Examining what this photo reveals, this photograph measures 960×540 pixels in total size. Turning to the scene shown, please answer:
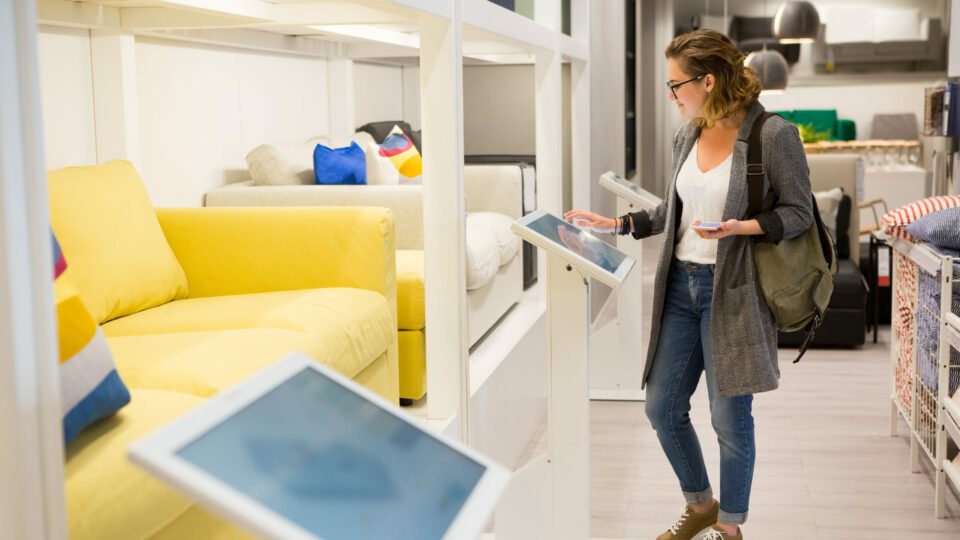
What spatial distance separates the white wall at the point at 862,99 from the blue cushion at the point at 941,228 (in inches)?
325

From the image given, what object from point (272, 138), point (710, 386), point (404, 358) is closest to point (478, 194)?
point (272, 138)

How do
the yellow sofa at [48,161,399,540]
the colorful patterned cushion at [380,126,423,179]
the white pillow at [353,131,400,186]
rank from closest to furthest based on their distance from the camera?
1. the yellow sofa at [48,161,399,540]
2. the white pillow at [353,131,400,186]
3. the colorful patterned cushion at [380,126,423,179]

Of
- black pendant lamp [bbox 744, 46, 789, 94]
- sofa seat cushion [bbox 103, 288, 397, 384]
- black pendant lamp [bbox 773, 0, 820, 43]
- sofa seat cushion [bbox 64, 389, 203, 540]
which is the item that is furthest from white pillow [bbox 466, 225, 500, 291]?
black pendant lamp [bbox 773, 0, 820, 43]

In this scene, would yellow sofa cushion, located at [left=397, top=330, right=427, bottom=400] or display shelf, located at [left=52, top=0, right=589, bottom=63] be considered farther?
yellow sofa cushion, located at [left=397, top=330, right=427, bottom=400]

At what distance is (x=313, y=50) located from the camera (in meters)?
5.09

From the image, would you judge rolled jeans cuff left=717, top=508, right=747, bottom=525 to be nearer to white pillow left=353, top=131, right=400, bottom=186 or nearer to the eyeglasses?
the eyeglasses

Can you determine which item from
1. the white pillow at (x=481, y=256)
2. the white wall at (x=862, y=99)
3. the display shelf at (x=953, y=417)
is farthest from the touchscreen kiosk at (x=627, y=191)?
the white wall at (x=862, y=99)

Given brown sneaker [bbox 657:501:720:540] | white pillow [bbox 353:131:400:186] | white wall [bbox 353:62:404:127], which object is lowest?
brown sneaker [bbox 657:501:720:540]

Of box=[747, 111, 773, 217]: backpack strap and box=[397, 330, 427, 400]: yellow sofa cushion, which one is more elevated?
box=[747, 111, 773, 217]: backpack strap

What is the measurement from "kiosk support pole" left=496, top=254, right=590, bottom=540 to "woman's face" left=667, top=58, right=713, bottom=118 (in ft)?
1.60

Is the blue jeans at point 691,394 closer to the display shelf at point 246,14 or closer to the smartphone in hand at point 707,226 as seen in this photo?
the smartphone in hand at point 707,226

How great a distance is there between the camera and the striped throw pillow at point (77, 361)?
1.52 metres

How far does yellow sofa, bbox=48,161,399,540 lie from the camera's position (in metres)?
1.66

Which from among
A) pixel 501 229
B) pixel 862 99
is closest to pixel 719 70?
pixel 501 229
